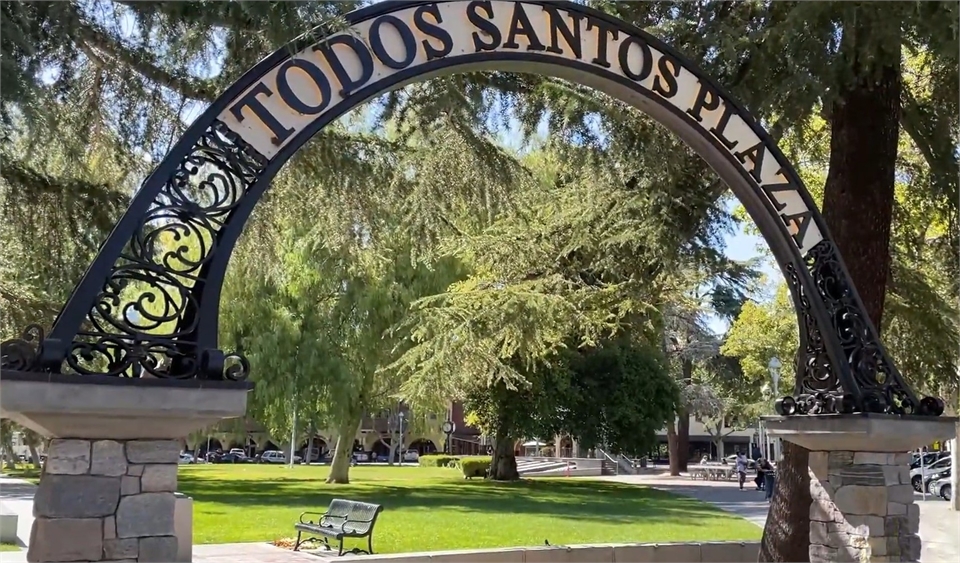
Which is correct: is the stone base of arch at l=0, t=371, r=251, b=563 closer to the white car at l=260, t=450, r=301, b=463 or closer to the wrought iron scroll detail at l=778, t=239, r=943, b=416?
the wrought iron scroll detail at l=778, t=239, r=943, b=416

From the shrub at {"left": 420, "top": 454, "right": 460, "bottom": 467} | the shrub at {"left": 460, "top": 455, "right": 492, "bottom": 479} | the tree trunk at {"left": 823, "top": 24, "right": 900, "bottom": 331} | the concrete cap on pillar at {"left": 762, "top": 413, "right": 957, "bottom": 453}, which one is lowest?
the shrub at {"left": 420, "top": 454, "right": 460, "bottom": 467}

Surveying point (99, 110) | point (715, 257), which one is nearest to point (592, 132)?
point (715, 257)

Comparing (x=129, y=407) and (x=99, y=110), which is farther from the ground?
(x=99, y=110)

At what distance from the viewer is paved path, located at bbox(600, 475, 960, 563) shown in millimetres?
14316

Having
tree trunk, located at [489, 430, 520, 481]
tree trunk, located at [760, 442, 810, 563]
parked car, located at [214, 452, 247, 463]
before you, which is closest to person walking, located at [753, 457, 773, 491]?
tree trunk, located at [489, 430, 520, 481]

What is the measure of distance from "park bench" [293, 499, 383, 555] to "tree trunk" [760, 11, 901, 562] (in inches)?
187

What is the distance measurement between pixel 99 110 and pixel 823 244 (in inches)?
244

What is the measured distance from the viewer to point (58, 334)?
4.87 meters

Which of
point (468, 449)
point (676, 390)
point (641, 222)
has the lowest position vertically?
point (468, 449)

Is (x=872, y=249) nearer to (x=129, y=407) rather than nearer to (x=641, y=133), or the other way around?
(x=641, y=133)

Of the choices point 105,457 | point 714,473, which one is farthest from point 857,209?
point 714,473

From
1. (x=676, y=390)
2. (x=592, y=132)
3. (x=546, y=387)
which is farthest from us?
(x=676, y=390)

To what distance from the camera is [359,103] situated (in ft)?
20.6

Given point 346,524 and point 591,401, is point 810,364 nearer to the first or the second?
point 346,524
